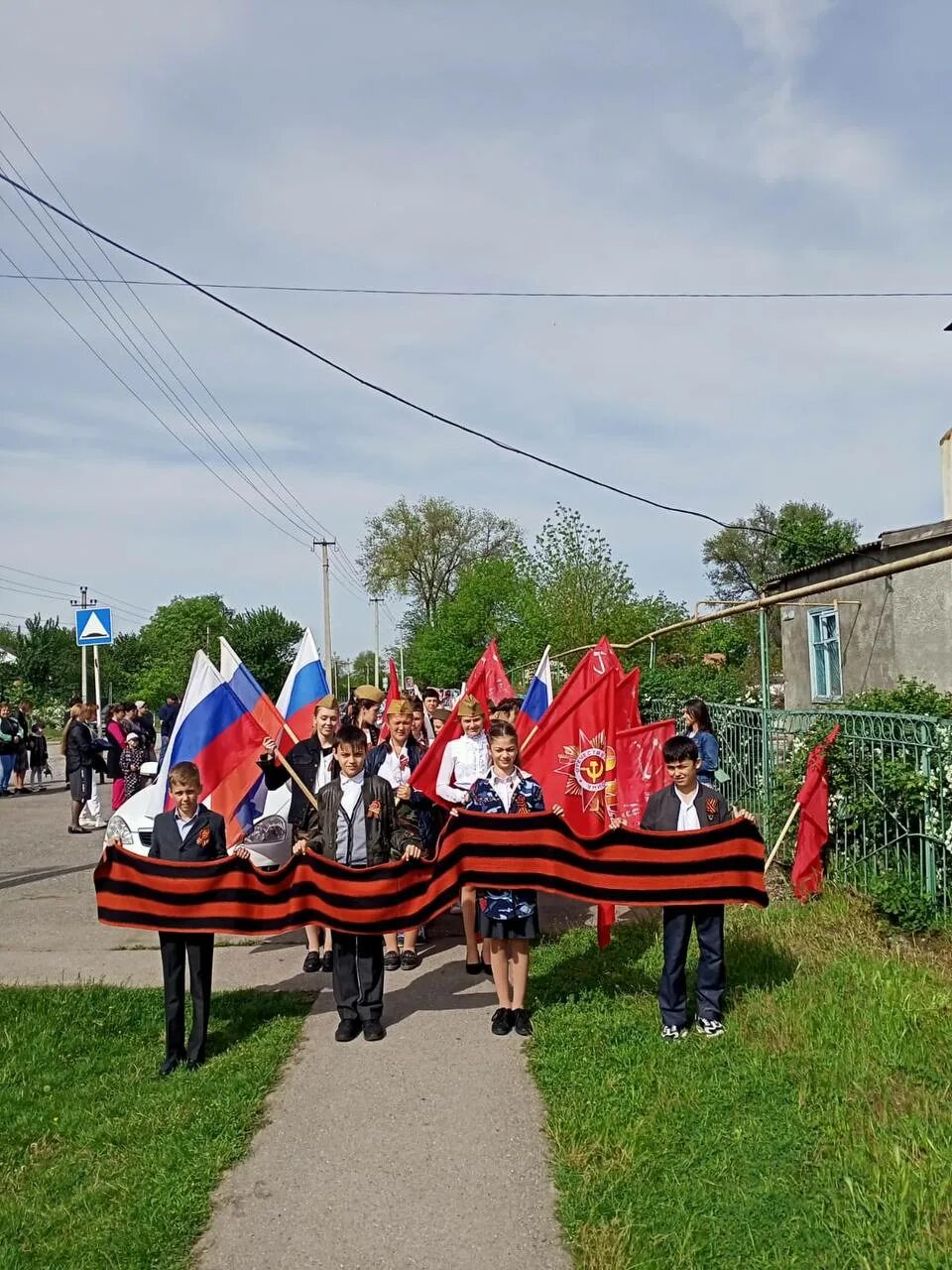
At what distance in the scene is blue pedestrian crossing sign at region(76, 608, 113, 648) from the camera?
64.5 feet

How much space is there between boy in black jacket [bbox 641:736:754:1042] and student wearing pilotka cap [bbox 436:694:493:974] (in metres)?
1.59

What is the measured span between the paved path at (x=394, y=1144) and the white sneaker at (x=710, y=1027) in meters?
0.98

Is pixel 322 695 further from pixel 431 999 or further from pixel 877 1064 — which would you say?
pixel 877 1064

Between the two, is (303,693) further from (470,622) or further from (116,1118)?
(470,622)

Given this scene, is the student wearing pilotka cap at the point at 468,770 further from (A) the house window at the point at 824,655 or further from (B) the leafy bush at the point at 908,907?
(A) the house window at the point at 824,655

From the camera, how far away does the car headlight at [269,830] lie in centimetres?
911

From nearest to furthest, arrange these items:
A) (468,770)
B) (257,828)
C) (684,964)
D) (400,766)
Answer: (684,964) → (468,770) → (400,766) → (257,828)

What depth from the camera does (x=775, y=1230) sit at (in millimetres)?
Result: 3861

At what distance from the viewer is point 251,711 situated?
8344 millimetres

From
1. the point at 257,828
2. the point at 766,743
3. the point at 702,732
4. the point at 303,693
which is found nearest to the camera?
the point at 257,828

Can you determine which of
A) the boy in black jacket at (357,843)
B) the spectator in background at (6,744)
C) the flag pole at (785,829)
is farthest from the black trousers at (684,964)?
the spectator in background at (6,744)

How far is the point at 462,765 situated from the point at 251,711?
5.58 feet

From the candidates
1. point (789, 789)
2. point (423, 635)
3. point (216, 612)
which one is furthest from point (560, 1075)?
point (216, 612)

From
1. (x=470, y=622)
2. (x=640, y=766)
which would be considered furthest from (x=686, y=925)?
(x=470, y=622)
